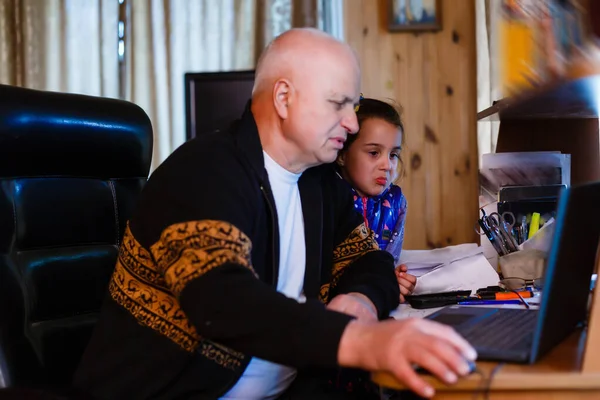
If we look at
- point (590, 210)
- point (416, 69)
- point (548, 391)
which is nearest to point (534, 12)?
point (590, 210)

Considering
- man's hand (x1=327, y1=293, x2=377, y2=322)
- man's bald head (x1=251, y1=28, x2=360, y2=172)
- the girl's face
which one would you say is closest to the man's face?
man's bald head (x1=251, y1=28, x2=360, y2=172)

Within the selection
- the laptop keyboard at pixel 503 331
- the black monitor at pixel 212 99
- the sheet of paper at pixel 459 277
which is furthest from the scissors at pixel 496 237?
the black monitor at pixel 212 99

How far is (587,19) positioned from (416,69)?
1656 millimetres

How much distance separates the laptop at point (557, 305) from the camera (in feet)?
2.25

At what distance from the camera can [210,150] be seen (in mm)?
996

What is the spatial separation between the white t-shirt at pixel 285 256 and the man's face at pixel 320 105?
71mm

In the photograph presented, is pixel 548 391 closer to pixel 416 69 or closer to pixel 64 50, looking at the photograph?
pixel 416 69

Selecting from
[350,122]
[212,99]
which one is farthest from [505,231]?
[212,99]

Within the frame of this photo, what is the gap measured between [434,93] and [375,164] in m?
1.09

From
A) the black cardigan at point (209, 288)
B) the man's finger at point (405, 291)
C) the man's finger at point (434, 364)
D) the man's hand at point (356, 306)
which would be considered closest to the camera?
the man's finger at point (434, 364)

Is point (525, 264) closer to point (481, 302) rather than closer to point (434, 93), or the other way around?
point (481, 302)

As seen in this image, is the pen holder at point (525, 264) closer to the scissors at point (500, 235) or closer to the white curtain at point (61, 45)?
the scissors at point (500, 235)

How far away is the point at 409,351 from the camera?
651mm

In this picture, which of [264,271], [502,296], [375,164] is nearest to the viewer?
[264,271]
